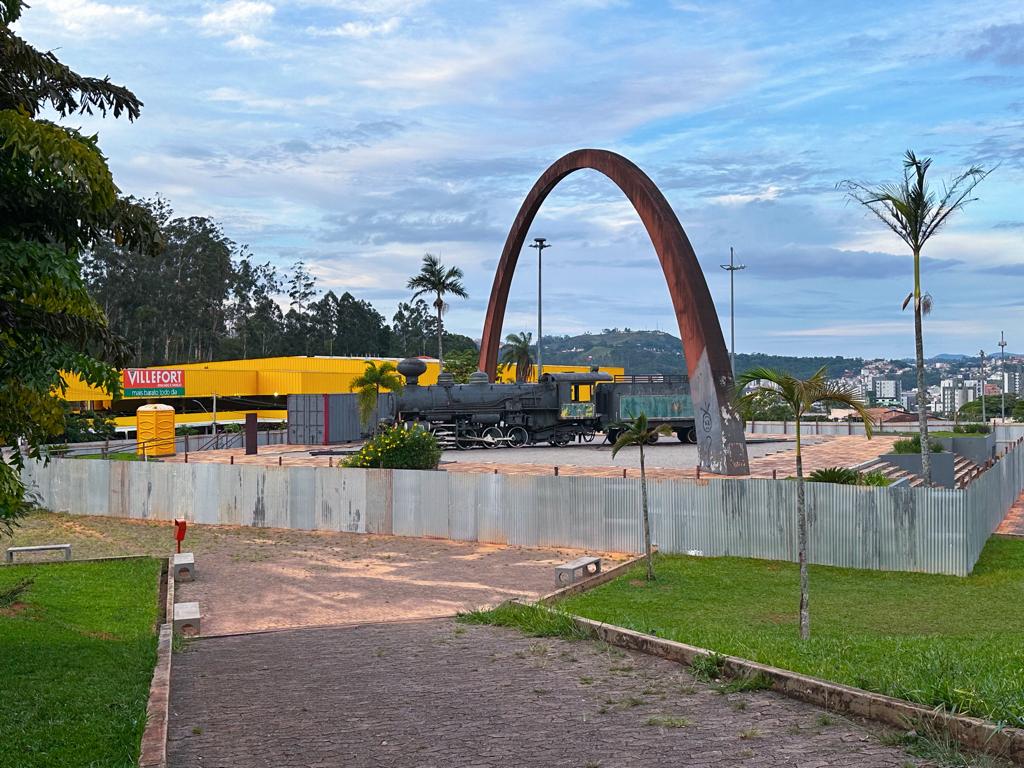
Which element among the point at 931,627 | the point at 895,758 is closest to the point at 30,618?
the point at 895,758

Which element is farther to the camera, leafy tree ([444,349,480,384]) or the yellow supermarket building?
leafy tree ([444,349,480,384])

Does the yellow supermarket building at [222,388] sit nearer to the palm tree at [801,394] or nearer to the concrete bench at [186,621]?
the concrete bench at [186,621]

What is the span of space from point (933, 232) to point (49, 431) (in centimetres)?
1894

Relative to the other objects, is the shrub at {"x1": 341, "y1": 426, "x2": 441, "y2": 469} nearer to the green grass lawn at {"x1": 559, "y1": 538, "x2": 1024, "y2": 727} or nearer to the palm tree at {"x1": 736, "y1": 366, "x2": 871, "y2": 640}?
the green grass lawn at {"x1": 559, "y1": 538, "x2": 1024, "y2": 727}

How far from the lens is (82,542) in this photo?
2194 centimetres

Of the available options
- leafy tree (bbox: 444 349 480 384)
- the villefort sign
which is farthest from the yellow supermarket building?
leafy tree (bbox: 444 349 480 384)

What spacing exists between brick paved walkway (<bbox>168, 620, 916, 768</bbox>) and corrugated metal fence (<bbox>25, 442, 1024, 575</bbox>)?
26.5 ft

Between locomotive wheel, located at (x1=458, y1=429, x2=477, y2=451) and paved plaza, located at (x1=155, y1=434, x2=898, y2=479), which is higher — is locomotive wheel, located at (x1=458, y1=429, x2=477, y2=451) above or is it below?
above

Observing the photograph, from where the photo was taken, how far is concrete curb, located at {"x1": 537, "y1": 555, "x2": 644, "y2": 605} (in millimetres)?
14645

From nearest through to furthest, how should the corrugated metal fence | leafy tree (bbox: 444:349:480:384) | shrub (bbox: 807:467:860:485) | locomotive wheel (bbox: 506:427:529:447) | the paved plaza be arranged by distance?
the corrugated metal fence, shrub (bbox: 807:467:860:485), the paved plaza, locomotive wheel (bbox: 506:427:529:447), leafy tree (bbox: 444:349:480:384)

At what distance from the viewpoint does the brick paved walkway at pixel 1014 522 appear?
22.0 metres

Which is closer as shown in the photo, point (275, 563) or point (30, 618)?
point (30, 618)

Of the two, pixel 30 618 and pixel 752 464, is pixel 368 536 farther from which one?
pixel 752 464

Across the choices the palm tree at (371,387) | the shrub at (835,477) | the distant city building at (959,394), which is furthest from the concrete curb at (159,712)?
the distant city building at (959,394)
